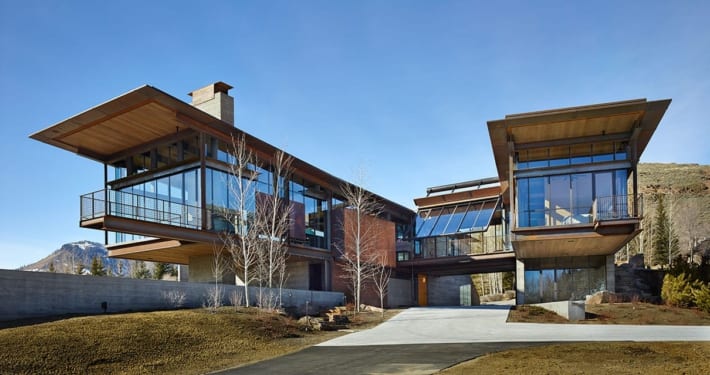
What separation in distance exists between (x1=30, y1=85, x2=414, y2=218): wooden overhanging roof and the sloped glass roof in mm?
16124

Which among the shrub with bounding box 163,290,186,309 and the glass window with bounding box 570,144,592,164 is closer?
the shrub with bounding box 163,290,186,309

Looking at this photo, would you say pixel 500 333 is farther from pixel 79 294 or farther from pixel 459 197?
pixel 459 197

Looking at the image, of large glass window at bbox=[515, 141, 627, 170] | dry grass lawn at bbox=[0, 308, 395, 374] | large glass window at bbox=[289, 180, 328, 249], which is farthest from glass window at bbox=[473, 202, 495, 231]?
dry grass lawn at bbox=[0, 308, 395, 374]

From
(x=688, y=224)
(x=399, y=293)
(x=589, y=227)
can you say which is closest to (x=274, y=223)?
(x=589, y=227)

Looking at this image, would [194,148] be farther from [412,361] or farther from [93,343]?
[412,361]

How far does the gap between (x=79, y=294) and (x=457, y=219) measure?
91.4 feet

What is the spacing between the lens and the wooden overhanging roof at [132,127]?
21.7 metres

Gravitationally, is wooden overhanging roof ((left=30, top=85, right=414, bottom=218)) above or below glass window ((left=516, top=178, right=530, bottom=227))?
above

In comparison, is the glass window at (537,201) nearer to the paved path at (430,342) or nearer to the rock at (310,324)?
the paved path at (430,342)

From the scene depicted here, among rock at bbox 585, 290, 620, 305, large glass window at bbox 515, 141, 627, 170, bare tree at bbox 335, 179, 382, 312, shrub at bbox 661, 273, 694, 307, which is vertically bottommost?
rock at bbox 585, 290, 620, 305

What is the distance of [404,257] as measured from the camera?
40.0 metres

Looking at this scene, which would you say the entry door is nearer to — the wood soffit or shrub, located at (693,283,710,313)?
the wood soffit

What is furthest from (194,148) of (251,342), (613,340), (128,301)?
(613,340)

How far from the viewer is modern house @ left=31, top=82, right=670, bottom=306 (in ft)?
Answer: 75.5
